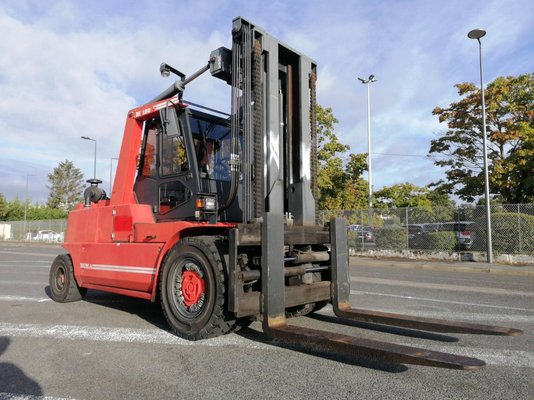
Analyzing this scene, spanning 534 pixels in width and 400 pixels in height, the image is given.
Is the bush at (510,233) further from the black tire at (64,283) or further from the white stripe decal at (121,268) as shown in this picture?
the white stripe decal at (121,268)

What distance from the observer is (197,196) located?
5.42 metres

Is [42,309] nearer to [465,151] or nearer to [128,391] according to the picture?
[128,391]

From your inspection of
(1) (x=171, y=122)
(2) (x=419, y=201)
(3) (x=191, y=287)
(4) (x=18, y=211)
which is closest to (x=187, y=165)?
(1) (x=171, y=122)

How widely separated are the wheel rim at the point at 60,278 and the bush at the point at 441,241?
15791mm

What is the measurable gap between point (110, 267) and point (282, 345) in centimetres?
299

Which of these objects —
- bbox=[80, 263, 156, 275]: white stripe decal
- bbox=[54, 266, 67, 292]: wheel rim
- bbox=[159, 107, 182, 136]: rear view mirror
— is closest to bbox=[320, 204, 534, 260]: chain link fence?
bbox=[54, 266, 67, 292]: wheel rim

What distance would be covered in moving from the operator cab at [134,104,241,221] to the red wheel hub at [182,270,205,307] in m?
0.74

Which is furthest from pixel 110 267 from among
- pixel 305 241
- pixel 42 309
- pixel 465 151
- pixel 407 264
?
pixel 465 151

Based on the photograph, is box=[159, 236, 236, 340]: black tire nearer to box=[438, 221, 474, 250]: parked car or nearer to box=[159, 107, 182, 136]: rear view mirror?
box=[159, 107, 182, 136]: rear view mirror

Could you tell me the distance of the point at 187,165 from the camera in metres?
5.82

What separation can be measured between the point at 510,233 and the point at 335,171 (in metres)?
10.6

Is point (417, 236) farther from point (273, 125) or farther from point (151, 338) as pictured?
point (151, 338)

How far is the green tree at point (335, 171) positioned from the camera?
1015 inches

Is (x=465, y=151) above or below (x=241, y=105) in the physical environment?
above
